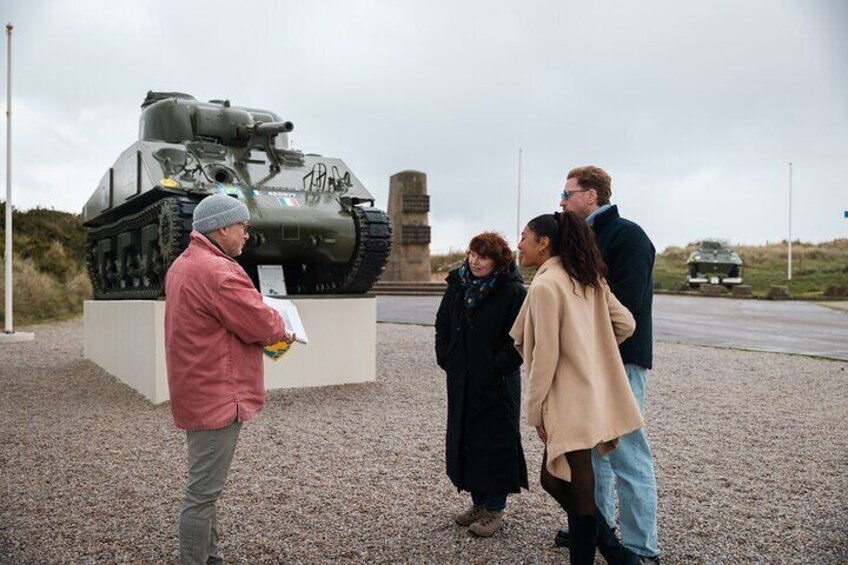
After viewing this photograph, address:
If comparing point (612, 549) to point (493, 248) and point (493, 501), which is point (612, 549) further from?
point (493, 248)

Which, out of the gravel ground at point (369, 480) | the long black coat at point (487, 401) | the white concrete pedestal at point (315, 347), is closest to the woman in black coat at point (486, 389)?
the long black coat at point (487, 401)

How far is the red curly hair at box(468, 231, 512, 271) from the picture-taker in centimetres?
403

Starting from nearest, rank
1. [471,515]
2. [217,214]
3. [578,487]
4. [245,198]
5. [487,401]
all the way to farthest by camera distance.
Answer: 1. [578,487]
2. [217,214]
3. [487,401]
4. [471,515]
5. [245,198]

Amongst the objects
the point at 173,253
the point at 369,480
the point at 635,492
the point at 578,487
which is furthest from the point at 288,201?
the point at 578,487

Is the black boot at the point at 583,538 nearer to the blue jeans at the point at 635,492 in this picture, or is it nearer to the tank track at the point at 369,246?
the blue jeans at the point at 635,492

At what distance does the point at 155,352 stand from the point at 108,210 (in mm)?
3248

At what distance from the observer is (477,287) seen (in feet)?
13.3

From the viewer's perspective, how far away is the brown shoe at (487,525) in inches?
158

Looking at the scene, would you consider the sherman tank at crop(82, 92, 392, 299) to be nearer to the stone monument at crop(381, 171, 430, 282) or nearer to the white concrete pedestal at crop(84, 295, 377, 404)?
the white concrete pedestal at crop(84, 295, 377, 404)

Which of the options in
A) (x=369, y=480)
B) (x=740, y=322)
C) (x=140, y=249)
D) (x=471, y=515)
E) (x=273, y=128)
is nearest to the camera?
(x=471, y=515)

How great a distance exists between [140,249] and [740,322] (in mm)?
12916

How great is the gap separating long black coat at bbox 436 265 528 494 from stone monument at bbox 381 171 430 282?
2437cm

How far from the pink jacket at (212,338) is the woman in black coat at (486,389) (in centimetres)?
112

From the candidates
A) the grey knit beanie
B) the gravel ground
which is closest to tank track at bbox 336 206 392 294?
the gravel ground
